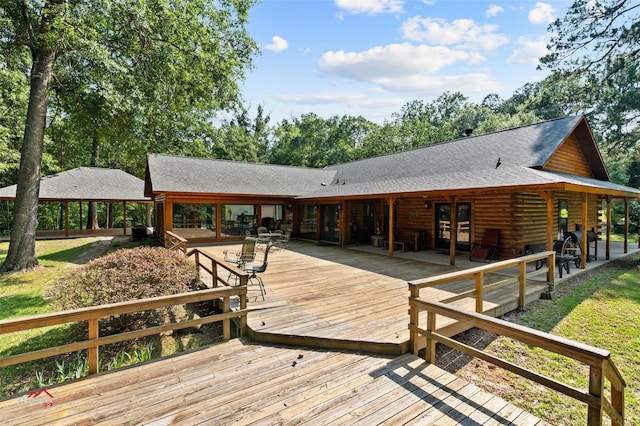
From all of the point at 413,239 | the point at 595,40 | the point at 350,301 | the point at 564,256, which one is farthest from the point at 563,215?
the point at 350,301

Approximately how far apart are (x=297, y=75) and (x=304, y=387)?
1514 centimetres

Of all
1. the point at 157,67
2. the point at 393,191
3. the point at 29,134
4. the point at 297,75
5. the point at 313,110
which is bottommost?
the point at 393,191

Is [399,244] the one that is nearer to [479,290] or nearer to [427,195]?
[427,195]

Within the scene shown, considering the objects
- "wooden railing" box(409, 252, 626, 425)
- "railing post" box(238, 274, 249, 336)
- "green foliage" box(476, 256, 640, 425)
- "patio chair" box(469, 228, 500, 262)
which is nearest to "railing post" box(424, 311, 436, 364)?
"wooden railing" box(409, 252, 626, 425)

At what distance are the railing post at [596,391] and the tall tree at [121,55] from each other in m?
12.0

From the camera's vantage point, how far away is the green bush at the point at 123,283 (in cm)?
476

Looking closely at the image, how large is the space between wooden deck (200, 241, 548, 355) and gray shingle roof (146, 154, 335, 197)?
5.56 meters

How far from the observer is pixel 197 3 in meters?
11.1

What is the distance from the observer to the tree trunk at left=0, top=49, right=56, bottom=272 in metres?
9.30

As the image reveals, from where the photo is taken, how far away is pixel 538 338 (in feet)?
8.02

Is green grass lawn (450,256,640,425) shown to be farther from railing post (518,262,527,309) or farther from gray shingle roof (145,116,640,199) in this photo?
gray shingle roof (145,116,640,199)

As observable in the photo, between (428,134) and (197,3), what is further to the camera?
(428,134)

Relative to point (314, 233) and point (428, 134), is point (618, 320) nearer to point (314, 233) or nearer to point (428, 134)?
point (314, 233)

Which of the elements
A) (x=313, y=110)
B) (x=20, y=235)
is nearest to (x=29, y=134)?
(x=20, y=235)
